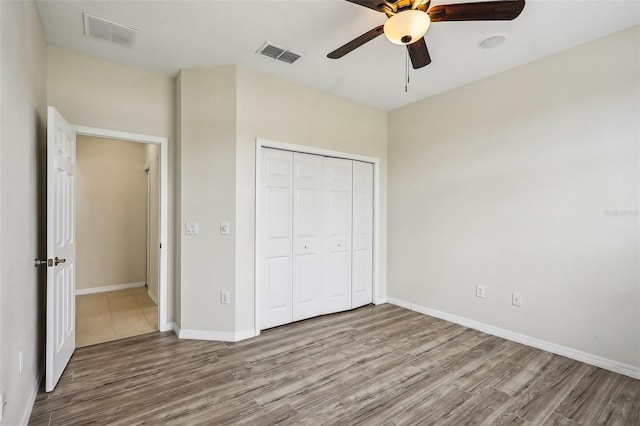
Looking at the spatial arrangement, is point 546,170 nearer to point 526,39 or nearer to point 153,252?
point 526,39

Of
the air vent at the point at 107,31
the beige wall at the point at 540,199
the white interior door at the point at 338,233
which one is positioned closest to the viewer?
the air vent at the point at 107,31

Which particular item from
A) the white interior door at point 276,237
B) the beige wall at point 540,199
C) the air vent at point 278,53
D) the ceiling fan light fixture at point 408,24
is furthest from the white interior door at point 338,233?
the ceiling fan light fixture at point 408,24

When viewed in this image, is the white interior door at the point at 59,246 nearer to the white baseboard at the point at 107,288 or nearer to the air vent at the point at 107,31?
the air vent at the point at 107,31

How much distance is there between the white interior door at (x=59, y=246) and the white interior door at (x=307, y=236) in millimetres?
2071

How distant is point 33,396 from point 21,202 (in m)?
1.30

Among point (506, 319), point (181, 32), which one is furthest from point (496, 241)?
point (181, 32)

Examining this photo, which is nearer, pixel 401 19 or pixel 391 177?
pixel 401 19

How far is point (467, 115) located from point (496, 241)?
145cm

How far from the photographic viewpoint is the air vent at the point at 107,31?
2.39 meters

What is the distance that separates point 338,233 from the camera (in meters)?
3.94

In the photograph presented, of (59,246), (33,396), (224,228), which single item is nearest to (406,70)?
(224,228)

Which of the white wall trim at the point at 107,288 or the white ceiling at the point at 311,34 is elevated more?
the white ceiling at the point at 311,34

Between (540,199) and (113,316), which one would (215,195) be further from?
(540,199)

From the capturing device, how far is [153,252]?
4.63m
